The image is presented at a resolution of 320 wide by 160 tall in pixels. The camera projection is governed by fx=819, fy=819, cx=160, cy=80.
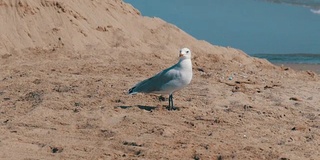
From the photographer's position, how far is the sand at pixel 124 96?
8.34 m

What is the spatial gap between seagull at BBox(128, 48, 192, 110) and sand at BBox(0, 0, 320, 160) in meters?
0.26

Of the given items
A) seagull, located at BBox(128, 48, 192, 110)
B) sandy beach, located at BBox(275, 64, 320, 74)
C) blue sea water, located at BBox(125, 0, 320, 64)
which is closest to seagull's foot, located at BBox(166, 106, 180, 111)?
seagull, located at BBox(128, 48, 192, 110)

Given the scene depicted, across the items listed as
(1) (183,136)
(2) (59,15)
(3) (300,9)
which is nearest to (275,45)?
(3) (300,9)

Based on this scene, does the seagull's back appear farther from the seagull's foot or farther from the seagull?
the seagull's foot

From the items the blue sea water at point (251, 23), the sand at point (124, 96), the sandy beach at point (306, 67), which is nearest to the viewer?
the sand at point (124, 96)

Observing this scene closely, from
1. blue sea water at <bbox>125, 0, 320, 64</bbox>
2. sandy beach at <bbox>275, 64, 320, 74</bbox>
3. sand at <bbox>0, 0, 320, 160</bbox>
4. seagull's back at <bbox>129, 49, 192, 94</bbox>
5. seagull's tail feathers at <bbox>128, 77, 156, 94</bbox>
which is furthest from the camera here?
blue sea water at <bbox>125, 0, 320, 64</bbox>

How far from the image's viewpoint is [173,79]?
31.5ft

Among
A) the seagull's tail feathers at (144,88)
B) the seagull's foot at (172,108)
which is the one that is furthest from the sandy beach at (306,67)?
the seagull's tail feathers at (144,88)

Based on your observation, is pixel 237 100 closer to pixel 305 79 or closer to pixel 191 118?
pixel 191 118

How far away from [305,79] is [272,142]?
4931 mm

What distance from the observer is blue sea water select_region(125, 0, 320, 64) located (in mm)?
21523

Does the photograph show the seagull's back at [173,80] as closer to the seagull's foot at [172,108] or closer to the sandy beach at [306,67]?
the seagull's foot at [172,108]

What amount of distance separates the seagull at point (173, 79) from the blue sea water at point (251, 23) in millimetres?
10945

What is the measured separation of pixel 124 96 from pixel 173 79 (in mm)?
1070
